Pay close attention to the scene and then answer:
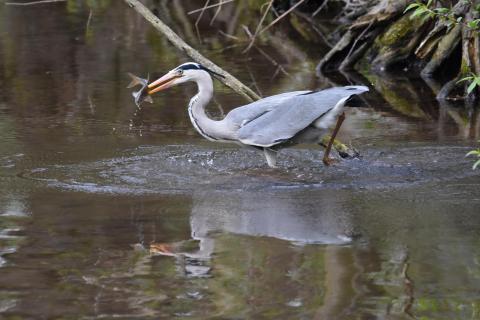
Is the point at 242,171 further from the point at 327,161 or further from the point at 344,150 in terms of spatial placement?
the point at 344,150

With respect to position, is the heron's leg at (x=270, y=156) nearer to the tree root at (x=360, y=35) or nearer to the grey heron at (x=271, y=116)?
the grey heron at (x=271, y=116)

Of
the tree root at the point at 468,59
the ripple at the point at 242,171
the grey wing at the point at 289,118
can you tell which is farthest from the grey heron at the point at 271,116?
the tree root at the point at 468,59

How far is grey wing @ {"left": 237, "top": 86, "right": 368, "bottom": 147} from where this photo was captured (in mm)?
8180

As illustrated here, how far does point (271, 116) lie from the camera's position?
8305 millimetres

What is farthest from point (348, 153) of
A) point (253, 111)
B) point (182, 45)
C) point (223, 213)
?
point (223, 213)

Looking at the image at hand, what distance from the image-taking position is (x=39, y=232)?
6.34m

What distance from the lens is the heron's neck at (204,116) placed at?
27.5 ft

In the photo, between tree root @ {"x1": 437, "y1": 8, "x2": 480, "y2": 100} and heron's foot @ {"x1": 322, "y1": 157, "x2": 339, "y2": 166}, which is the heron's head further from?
tree root @ {"x1": 437, "y1": 8, "x2": 480, "y2": 100}

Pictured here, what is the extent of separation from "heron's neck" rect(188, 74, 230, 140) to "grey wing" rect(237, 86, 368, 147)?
0.21 m

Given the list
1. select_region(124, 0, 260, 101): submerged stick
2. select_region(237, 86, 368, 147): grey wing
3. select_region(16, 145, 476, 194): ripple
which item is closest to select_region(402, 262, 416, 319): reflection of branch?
select_region(16, 145, 476, 194): ripple

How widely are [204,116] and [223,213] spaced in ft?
5.81

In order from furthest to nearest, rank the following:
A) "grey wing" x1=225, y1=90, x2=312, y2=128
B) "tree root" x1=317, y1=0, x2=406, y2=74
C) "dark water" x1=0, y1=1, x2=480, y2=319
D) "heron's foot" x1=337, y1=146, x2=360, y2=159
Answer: "tree root" x1=317, y1=0, x2=406, y2=74
"heron's foot" x1=337, y1=146, x2=360, y2=159
"grey wing" x1=225, y1=90, x2=312, y2=128
"dark water" x1=0, y1=1, x2=480, y2=319

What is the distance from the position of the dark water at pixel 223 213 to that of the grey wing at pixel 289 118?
280mm

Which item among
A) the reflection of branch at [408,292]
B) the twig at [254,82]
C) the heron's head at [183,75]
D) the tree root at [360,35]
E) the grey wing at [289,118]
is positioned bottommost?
the reflection of branch at [408,292]
